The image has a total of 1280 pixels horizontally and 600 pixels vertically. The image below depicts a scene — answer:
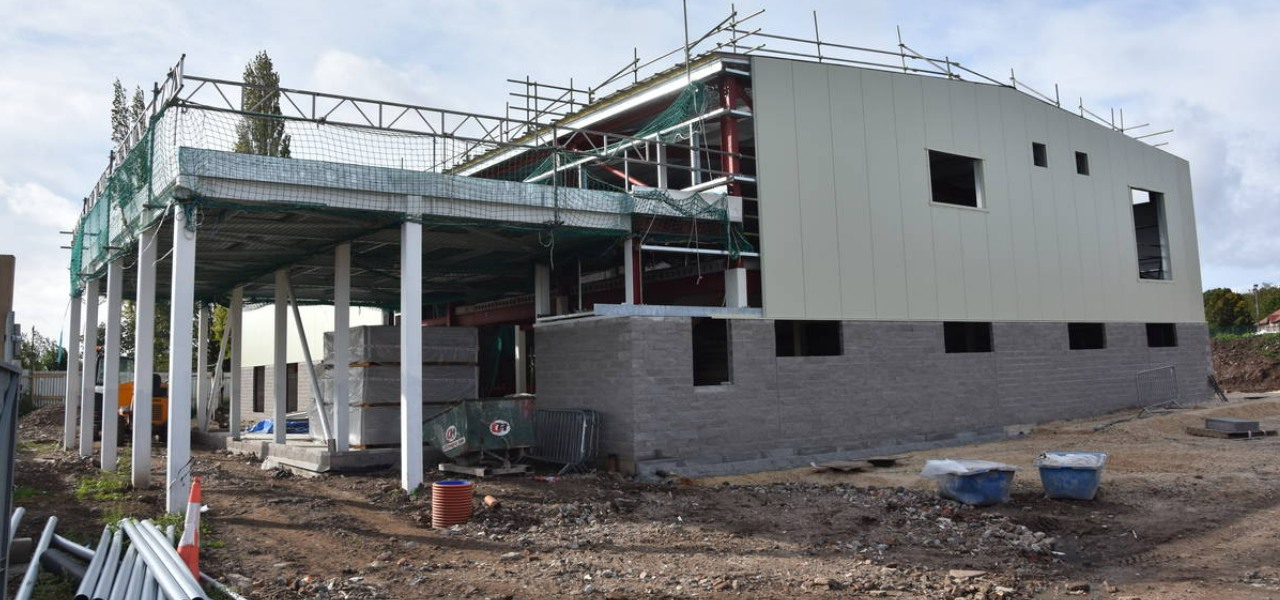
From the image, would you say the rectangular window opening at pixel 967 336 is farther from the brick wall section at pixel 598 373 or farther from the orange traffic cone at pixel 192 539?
the orange traffic cone at pixel 192 539

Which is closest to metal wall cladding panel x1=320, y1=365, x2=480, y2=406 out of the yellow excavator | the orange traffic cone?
the orange traffic cone

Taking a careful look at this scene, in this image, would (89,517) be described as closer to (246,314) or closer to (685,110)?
(685,110)

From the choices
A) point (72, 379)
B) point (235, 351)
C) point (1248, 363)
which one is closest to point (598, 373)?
point (235, 351)

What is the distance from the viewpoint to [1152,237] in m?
26.2

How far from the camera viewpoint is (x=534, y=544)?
963cm

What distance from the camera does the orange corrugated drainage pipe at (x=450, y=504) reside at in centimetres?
1043

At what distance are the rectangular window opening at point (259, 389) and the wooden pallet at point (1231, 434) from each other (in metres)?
31.5

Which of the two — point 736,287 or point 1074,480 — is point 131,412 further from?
point 1074,480

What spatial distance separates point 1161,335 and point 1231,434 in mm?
7352

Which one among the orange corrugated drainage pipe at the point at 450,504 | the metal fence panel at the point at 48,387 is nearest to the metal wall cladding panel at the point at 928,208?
the orange corrugated drainage pipe at the point at 450,504

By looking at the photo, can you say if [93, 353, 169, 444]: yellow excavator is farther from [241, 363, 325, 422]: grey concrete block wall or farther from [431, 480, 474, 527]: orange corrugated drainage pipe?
[431, 480, 474, 527]: orange corrugated drainage pipe

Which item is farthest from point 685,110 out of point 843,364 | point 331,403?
point 331,403

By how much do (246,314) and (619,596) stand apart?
104 feet

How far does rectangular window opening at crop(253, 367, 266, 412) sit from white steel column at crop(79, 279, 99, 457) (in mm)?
16710
